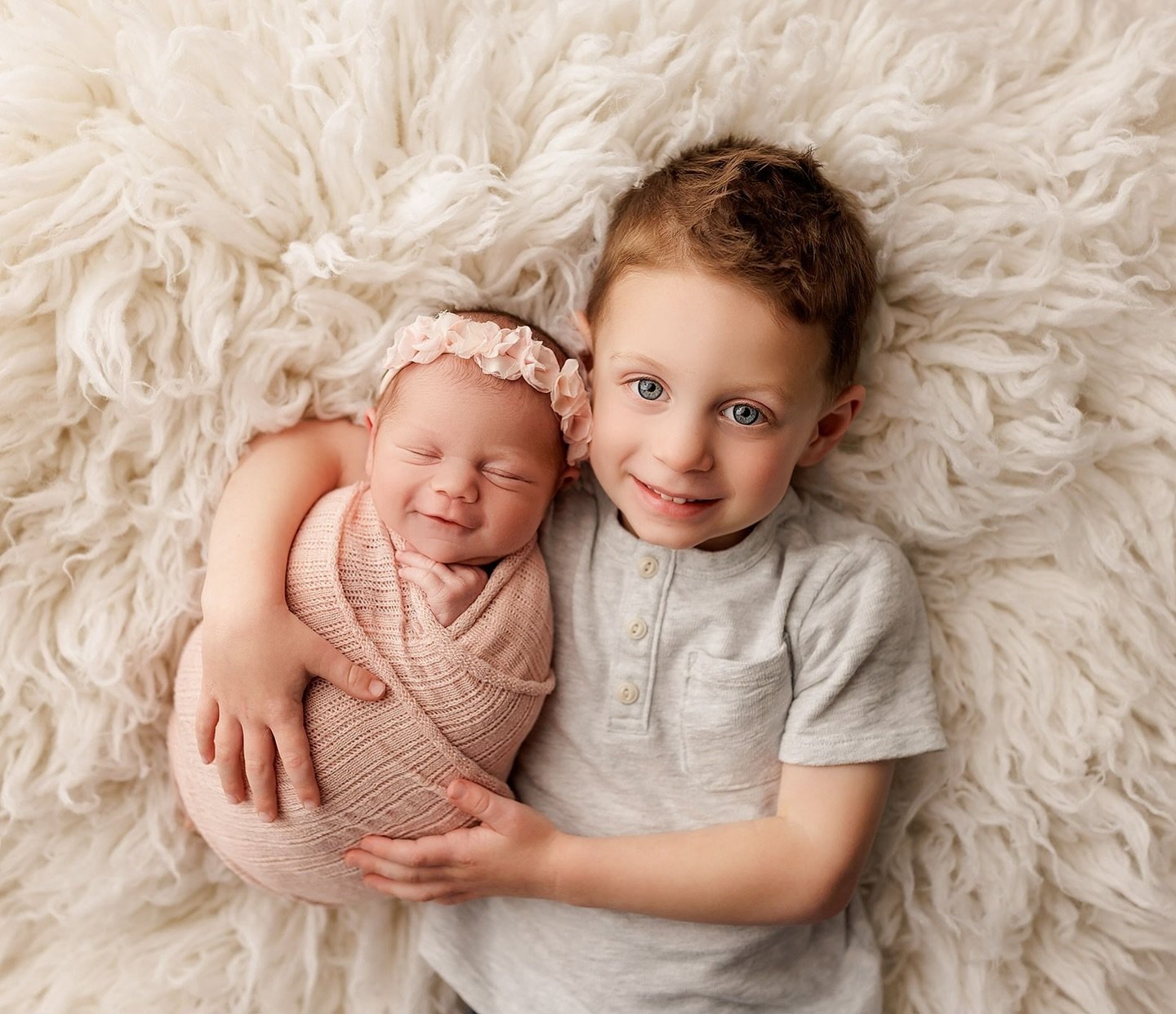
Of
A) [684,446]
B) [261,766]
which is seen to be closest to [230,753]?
[261,766]

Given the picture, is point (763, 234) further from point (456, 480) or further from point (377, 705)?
point (377, 705)

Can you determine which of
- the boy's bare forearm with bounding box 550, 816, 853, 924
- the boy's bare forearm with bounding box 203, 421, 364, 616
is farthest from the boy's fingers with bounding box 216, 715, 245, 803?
the boy's bare forearm with bounding box 550, 816, 853, 924

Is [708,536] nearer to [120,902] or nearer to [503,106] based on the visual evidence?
[503,106]

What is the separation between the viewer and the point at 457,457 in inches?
38.2

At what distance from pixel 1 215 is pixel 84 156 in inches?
3.5

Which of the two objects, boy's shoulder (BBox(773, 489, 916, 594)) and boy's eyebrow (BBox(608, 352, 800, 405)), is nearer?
boy's eyebrow (BBox(608, 352, 800, 405))

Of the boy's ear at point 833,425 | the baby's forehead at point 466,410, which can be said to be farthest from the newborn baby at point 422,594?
the boy's ear at point 833,425

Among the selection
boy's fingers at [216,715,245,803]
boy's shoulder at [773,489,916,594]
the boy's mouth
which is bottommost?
boy's fingers at [216,715,245,803]

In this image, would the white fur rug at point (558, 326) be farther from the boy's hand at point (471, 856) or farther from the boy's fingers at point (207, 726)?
the boy's hand at point (471, 856)

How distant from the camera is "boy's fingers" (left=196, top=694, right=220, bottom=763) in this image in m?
0.99

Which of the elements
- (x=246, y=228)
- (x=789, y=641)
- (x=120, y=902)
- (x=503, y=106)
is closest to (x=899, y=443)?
(x=789, y=641)

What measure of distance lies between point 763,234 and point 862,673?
1.42 ft

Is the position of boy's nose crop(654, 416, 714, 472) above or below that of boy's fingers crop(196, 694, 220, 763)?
above

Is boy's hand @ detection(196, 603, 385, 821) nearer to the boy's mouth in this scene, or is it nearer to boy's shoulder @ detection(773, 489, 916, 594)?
the boy's mouth
